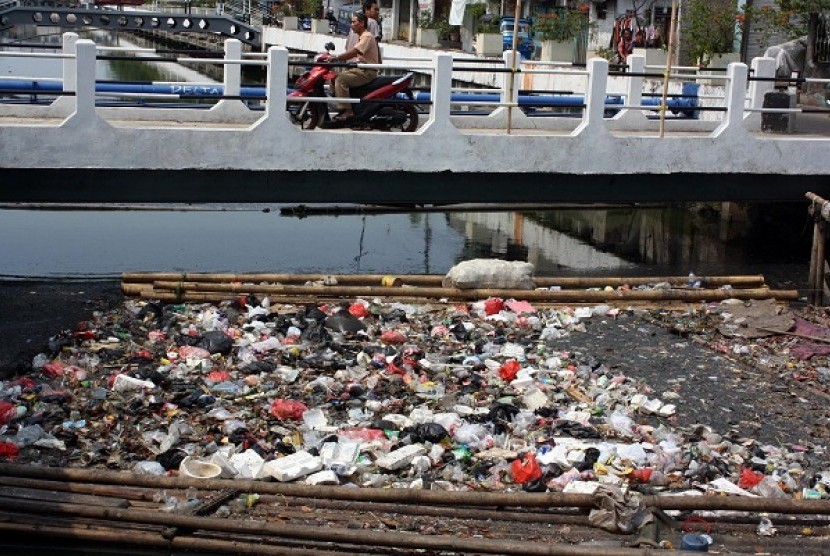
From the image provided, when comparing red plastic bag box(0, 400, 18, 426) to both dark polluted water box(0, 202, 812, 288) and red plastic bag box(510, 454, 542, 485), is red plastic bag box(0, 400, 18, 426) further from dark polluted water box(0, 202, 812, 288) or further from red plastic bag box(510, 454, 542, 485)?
dark polluted water box(0, 202, 812, 288)

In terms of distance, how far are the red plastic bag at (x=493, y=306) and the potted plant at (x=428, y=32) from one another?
27.6m

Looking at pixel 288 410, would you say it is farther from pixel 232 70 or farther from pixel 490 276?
pixel 232 70

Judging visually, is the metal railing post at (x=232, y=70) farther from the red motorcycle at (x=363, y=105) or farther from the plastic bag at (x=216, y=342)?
the plastic bag at (x=216, y=342)

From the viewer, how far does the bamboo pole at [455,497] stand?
7707 mm

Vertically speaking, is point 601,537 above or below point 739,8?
below

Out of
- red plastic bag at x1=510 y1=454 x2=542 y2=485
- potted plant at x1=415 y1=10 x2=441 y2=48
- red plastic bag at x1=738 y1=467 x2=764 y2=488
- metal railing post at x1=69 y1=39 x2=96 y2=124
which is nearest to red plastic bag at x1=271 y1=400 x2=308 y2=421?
red plastic bag at x1=510 y1=454 x2=542 y2=485

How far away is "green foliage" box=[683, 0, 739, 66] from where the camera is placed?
2666 cm

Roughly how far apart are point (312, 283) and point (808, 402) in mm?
5580

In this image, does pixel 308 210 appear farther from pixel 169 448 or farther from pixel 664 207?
pixel 169 448

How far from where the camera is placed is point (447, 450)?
896cm

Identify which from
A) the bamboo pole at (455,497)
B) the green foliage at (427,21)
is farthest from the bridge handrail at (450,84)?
the green foliage at (427,21)

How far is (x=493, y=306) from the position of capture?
42.4 feet

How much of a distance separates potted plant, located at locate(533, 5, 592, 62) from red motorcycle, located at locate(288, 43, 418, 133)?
1780 cm

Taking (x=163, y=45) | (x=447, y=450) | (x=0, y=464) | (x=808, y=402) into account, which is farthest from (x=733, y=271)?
(x=163, y=45)
